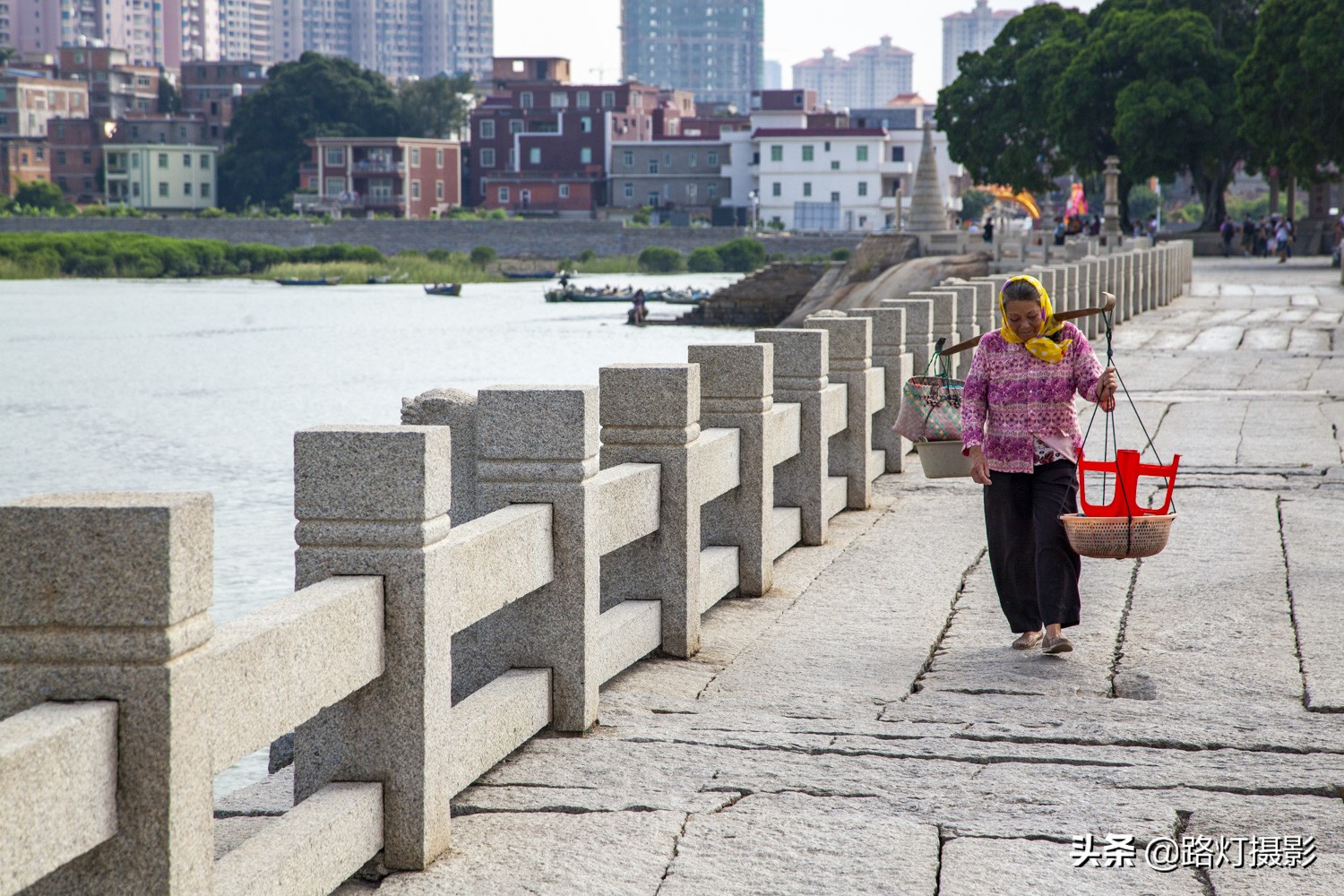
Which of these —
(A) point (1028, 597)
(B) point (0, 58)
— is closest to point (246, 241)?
(B) point (0, 58)

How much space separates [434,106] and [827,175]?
3376 cm

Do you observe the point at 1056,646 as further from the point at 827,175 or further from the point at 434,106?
the point at 434,106

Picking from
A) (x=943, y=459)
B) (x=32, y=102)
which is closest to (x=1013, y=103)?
(x=943, y=459)

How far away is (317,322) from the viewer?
64.0m

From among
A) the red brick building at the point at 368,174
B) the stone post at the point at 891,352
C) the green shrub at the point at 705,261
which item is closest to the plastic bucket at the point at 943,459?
the stone post at the point at 891,352

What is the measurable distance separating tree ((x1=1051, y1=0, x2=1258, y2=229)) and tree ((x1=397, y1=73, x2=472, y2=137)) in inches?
2783

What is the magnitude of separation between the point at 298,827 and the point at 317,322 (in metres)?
61.6

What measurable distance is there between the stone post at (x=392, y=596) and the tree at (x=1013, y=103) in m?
62.5

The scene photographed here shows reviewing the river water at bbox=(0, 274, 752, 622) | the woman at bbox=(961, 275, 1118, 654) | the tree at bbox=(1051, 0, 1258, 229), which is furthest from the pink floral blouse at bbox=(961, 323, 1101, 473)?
the tree at bbox=(1051, 0, 1258, 229)

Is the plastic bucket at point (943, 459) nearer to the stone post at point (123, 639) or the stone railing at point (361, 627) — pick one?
the stone railing at point (361, 627)

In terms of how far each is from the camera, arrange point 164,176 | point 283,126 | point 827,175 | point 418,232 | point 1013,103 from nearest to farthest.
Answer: point 1013,103, point 418,232, point 827,175, point 283,126, point 164,176

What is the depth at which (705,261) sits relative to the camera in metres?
95.2

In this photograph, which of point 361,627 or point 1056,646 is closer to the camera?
point 361,627

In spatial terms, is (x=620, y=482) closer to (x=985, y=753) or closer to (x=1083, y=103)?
(x=985, y=753)
